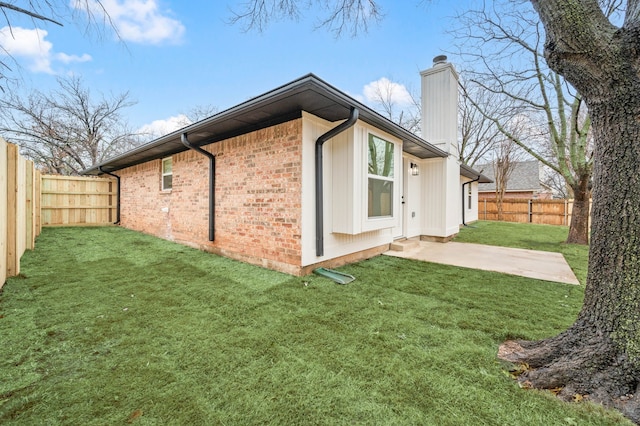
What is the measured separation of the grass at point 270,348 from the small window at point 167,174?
3.59 m

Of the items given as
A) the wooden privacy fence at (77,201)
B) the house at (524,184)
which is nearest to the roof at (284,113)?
the wooden privacy fence at (77,201)

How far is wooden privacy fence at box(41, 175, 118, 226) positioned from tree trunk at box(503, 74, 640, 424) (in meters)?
12.9

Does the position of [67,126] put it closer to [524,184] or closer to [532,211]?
[532,211]

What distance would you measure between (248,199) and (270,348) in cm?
317

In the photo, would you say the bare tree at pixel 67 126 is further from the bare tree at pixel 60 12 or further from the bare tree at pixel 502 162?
the bare tree at pixel 502 162

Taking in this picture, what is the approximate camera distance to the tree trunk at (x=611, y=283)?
1.64 m

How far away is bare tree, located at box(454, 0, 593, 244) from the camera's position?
22.6 ft

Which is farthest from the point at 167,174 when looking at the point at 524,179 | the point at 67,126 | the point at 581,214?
the point at 524,179

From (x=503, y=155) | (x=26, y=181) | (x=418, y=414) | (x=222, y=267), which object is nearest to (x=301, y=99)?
(x=222, y=267)

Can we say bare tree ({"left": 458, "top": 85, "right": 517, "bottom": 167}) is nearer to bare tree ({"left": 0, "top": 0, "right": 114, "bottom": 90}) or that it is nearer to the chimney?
the chimney

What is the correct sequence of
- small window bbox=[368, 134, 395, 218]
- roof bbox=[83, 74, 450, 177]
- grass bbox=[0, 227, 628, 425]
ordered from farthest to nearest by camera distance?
small window bbox=[368, 134, 395, 218]
roof bbox=[83, 74, 450, 177]
grass bbox=[0, 227, 628, 425]

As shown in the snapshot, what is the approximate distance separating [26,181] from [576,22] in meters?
8.54

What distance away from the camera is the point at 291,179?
424cm

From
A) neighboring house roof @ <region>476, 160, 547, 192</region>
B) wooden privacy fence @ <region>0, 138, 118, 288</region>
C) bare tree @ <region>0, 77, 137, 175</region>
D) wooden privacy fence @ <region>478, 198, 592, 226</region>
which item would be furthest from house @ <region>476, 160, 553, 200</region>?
bare tree @ <region>0, 77, 137, 175</region>
